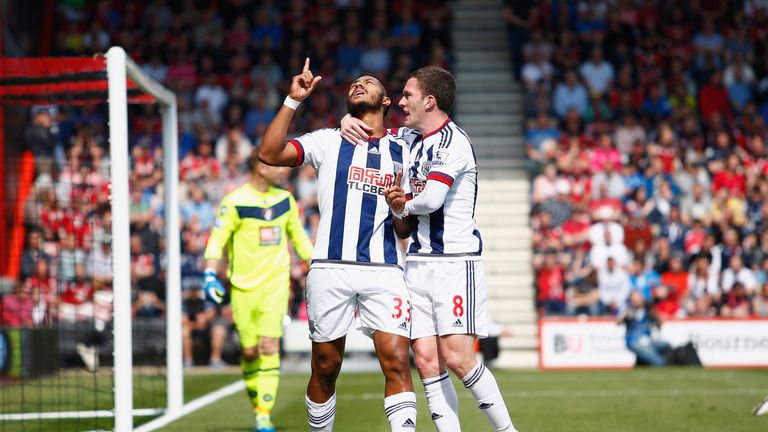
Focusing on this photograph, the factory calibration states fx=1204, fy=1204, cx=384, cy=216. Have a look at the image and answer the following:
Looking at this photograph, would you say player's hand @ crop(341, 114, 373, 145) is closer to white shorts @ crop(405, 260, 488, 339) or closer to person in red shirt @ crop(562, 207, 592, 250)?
white shorts @ crop(405, 260, 488, 339)

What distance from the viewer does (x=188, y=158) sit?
2169 centimetres

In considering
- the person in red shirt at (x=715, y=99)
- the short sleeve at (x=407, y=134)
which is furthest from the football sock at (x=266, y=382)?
the person in red shirt at (x=715, y=99)

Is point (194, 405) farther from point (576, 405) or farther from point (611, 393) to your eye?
point (611, 393)

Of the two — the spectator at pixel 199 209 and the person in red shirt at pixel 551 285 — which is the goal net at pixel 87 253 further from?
the person in red shirt at pixel 551 285

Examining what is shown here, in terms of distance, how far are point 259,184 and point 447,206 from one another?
10.2 ft

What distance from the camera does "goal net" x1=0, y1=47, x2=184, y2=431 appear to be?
30.1ft

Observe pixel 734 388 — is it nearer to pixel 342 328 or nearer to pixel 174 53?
pixel 342 328

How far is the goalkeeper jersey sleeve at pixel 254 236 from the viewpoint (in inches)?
402

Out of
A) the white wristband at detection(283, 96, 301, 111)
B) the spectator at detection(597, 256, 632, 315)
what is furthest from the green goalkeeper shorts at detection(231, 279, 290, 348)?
the spectator at detection(597, 256, 632, 315)

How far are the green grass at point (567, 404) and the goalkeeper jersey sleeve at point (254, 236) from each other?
132 centimetres

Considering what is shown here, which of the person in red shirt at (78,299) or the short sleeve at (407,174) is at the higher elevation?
the short sleeve at (407,174)

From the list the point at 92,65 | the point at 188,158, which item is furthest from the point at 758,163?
the point at 92,65

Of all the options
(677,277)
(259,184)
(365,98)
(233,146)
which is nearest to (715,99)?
(677,277)

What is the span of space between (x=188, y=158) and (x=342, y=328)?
49.1 feet
